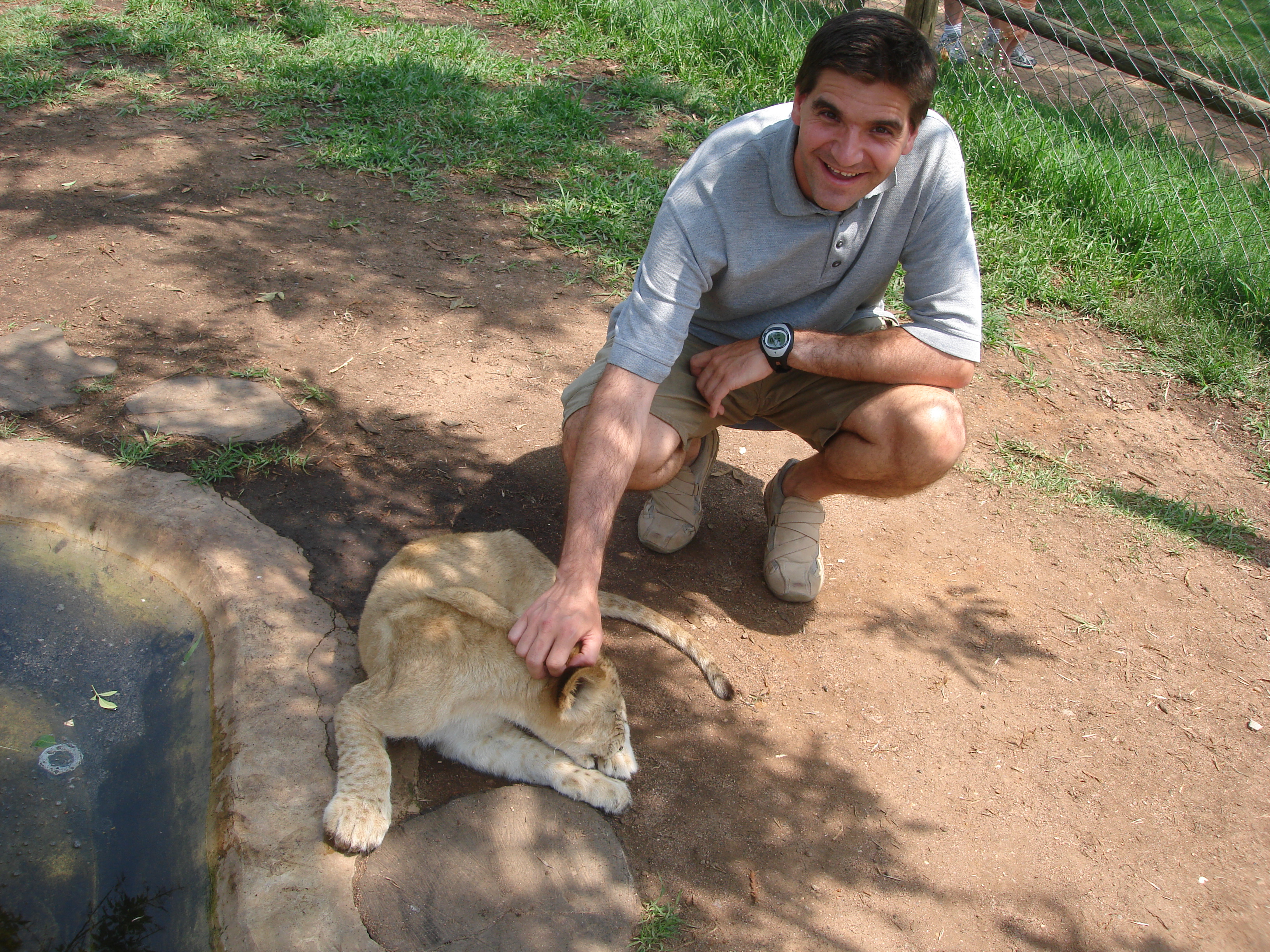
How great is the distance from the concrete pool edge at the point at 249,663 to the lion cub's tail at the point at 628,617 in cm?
41

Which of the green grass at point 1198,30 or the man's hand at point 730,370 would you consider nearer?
the man's hand at point 730,370

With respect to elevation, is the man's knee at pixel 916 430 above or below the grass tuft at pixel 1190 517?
above

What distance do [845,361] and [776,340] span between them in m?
0.26

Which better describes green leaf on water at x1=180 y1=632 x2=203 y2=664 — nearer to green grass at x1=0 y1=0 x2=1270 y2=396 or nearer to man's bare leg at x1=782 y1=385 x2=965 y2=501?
man's bare leg at x1=782 y1=385 x2=965 y2=501

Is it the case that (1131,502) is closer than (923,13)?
Yes

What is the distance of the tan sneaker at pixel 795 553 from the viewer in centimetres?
372

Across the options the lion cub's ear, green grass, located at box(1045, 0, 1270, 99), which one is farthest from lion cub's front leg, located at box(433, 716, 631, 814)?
A: green grass, located at box(1045, 0, 1270, 99)

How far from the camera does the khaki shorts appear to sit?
3490 millimetres

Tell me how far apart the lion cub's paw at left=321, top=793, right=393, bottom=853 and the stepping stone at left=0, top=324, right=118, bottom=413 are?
239cm

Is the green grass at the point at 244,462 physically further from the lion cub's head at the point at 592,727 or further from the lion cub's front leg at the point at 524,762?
the lion cub's head at the point at 592,727

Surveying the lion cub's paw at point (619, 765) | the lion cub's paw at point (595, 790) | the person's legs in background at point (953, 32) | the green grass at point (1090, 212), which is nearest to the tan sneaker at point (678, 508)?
the lion cub's paw at point (619, 765)

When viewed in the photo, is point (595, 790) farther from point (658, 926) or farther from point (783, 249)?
point (783, 249)

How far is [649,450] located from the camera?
131 inches

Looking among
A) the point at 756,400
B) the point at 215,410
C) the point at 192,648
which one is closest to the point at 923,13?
the point at 756,400
